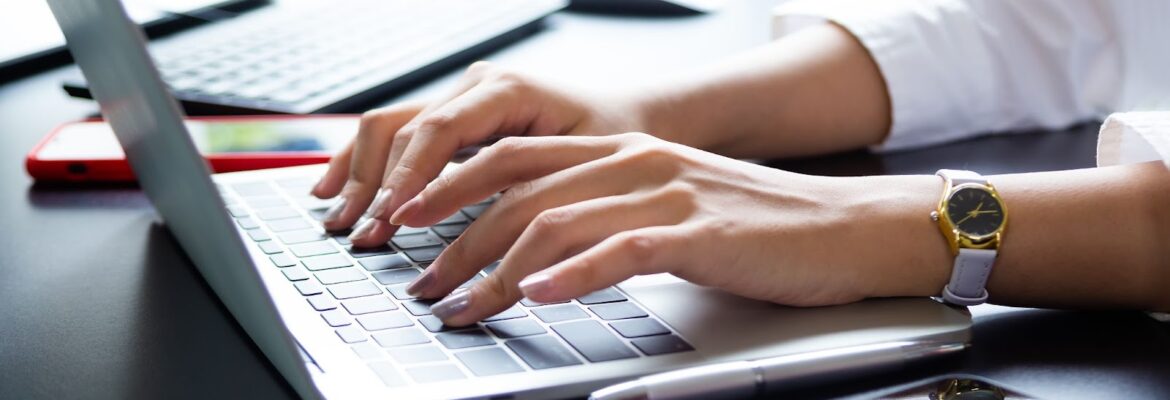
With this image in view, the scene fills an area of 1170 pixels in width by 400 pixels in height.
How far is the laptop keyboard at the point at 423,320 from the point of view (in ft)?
1.50

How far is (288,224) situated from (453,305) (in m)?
0.19

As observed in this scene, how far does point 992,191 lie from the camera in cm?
56

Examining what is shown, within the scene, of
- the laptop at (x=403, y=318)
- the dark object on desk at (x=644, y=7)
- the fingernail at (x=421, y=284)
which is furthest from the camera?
the dark object on desk at (x=644, y=7)

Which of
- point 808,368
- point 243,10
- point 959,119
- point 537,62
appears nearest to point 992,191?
point 808,368

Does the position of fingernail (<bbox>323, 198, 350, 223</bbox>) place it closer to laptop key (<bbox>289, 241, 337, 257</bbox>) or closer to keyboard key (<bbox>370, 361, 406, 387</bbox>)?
laptop key (<bbox>289, 241, 337, 257</bbox>)

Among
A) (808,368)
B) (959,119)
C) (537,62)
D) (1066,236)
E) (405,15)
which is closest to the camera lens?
(808,368)

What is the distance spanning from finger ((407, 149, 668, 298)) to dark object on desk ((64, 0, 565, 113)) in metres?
0.34

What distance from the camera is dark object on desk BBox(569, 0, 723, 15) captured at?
123cm

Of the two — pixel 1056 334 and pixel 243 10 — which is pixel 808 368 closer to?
pixel 1056 334

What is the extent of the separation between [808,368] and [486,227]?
6.9 inches

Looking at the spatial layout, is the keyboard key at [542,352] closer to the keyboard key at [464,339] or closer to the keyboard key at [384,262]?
the keyboard key at [464,339]

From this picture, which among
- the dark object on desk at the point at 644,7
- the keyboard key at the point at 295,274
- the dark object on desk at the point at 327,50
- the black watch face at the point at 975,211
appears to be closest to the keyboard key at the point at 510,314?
the keyboard key at the point at 295,274

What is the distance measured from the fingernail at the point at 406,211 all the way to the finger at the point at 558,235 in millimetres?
75

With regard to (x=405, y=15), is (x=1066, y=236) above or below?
below
